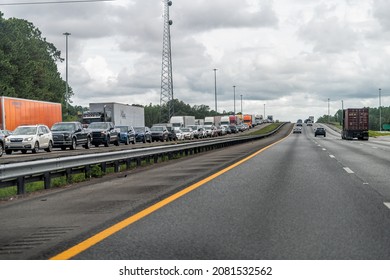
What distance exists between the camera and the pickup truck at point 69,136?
33.2 meters

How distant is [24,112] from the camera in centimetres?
3547

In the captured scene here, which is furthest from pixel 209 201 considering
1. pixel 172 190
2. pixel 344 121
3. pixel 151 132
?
pixel 344 121

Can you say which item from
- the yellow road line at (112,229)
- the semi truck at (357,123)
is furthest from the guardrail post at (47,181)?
the semi truck at (357,123)

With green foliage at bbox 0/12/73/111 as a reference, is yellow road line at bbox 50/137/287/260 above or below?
below

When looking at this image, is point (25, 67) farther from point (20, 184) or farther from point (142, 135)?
point (20, 184)

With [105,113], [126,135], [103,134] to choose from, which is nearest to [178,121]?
[105,113]

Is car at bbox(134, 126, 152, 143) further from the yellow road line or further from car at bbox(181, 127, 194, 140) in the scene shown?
the yellow road line

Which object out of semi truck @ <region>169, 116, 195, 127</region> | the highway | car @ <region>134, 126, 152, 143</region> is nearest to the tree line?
car @ <region>134, 126, 152, 143</region>

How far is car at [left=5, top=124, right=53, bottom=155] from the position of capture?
2984 cm

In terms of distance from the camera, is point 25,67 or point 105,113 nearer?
point 105,113

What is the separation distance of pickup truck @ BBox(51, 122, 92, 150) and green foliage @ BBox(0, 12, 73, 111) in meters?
29.9

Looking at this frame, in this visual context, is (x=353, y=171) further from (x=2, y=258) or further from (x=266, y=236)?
(x=2, y=258)

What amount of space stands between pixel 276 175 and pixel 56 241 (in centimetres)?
935

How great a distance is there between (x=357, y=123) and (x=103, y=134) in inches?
1373
